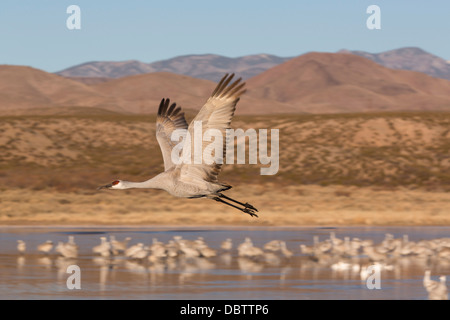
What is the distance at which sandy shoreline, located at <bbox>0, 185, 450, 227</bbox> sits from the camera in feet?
146

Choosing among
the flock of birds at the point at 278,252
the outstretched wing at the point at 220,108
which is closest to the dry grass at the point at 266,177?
the flock of birds at the point at 278,252

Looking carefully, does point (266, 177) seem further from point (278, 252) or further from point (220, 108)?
point (220, 108)

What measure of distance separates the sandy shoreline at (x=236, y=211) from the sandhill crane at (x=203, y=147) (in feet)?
64.8

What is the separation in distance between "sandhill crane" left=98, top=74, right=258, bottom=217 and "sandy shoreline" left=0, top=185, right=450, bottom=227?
64.8 feet

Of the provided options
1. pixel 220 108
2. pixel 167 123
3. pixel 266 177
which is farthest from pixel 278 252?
pixel 266 177

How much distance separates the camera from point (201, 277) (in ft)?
82.3

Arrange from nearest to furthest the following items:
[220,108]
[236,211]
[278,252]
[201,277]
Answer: [220,108], [201,277], [278,252], [236,211]

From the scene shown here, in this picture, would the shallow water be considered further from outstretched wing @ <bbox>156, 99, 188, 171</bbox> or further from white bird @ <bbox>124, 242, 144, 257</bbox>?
outstretched wing @ <bbox>156, 99, 188, 171</bbox>

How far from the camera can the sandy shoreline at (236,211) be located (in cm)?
4456

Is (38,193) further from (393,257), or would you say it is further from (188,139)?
(188,139)

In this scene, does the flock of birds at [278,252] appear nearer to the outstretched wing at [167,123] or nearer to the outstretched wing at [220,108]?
the outstretched wing at [167,123]

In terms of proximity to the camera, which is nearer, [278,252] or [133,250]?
[133,250]

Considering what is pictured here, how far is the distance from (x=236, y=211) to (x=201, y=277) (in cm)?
2146
